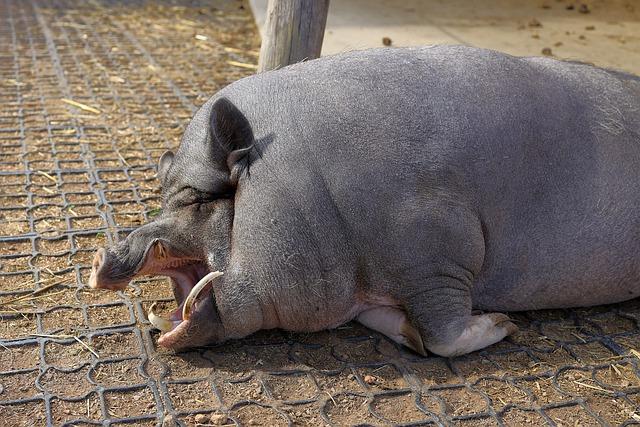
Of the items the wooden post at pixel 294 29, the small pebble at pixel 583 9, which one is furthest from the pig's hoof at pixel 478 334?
the small pebble at pixel 583 9

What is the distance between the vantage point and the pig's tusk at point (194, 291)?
116 inches

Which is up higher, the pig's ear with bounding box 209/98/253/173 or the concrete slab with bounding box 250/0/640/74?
the pig's ear with bounding box 209/98/253/173

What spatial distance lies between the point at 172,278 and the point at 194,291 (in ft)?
1.03

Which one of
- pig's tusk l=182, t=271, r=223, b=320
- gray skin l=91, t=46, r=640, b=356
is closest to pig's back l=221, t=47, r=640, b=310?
gray skin l=91, t=46, r=640, b=356

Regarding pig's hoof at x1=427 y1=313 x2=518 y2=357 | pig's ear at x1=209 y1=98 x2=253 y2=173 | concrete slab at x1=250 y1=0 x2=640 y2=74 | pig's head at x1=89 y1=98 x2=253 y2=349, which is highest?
pig's ear at x1=209 y1=98 x2=253 y2=173

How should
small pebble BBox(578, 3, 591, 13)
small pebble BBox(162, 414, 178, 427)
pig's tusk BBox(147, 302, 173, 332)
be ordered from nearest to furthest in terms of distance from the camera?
small pebble BBox(162, 414, 178, 427)
pig's tusk BBox(147, 302, 173, 332)
small pebble BBox(578, 3, 591, 13)

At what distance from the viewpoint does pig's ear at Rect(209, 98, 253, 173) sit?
2.97m

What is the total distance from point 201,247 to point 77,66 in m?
4.10

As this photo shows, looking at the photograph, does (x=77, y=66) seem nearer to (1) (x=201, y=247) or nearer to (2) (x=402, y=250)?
(1) (x=201, y=247)

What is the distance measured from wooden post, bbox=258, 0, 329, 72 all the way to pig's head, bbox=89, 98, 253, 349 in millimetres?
1689

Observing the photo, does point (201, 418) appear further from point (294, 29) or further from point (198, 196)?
point (294, 29)

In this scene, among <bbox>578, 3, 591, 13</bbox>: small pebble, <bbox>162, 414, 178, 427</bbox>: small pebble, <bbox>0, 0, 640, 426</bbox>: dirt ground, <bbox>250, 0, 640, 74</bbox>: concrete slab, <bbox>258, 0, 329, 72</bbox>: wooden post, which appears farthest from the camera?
<bbox>578, 3, 591, 13</bbox>: small pebble

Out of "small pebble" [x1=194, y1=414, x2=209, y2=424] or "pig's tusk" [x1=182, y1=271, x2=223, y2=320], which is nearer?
"small pebble" [x1=194, y1=414, x2=209, y2=424]

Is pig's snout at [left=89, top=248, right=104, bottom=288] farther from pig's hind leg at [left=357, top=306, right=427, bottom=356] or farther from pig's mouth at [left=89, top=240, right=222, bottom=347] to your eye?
pig's hind leg at [left=357, top=306, right=427, bottom=356]
